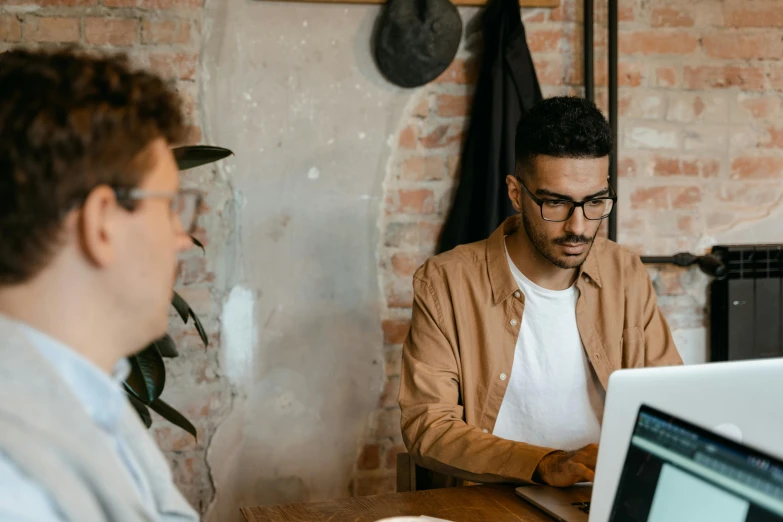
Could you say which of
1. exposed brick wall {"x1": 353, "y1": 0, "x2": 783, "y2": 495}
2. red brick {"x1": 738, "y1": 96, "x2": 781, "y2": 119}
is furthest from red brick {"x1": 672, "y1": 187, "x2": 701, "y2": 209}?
red brick {"x1": 738, "y1": 96, "x2": 781, "y2": 119}

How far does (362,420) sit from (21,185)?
1.79 m

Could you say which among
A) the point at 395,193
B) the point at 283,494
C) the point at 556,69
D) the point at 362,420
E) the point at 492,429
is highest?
the point at 556,69

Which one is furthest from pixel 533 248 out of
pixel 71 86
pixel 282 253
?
pixel 71 86

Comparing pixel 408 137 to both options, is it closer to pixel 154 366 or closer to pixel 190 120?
pixel 190 120

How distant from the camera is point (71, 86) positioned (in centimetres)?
79

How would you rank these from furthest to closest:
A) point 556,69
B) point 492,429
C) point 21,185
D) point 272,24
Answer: point 556,69
point 272,24
point 492,429
point 21,185

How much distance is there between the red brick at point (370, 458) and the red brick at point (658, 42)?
143 centimetres

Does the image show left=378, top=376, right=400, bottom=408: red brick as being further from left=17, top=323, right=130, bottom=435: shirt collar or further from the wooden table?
left=17, top=323, right=130, bottom=435: shirt collar

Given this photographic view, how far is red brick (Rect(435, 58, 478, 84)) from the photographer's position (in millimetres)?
2418

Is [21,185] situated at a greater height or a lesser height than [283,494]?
greater

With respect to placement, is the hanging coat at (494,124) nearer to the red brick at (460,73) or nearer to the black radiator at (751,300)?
the red brick at (460,73)

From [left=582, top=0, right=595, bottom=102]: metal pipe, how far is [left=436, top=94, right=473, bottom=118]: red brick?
0.36 m

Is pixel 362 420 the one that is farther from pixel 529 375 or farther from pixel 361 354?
pixel 529 375

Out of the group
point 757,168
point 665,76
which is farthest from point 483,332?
point 757,168
